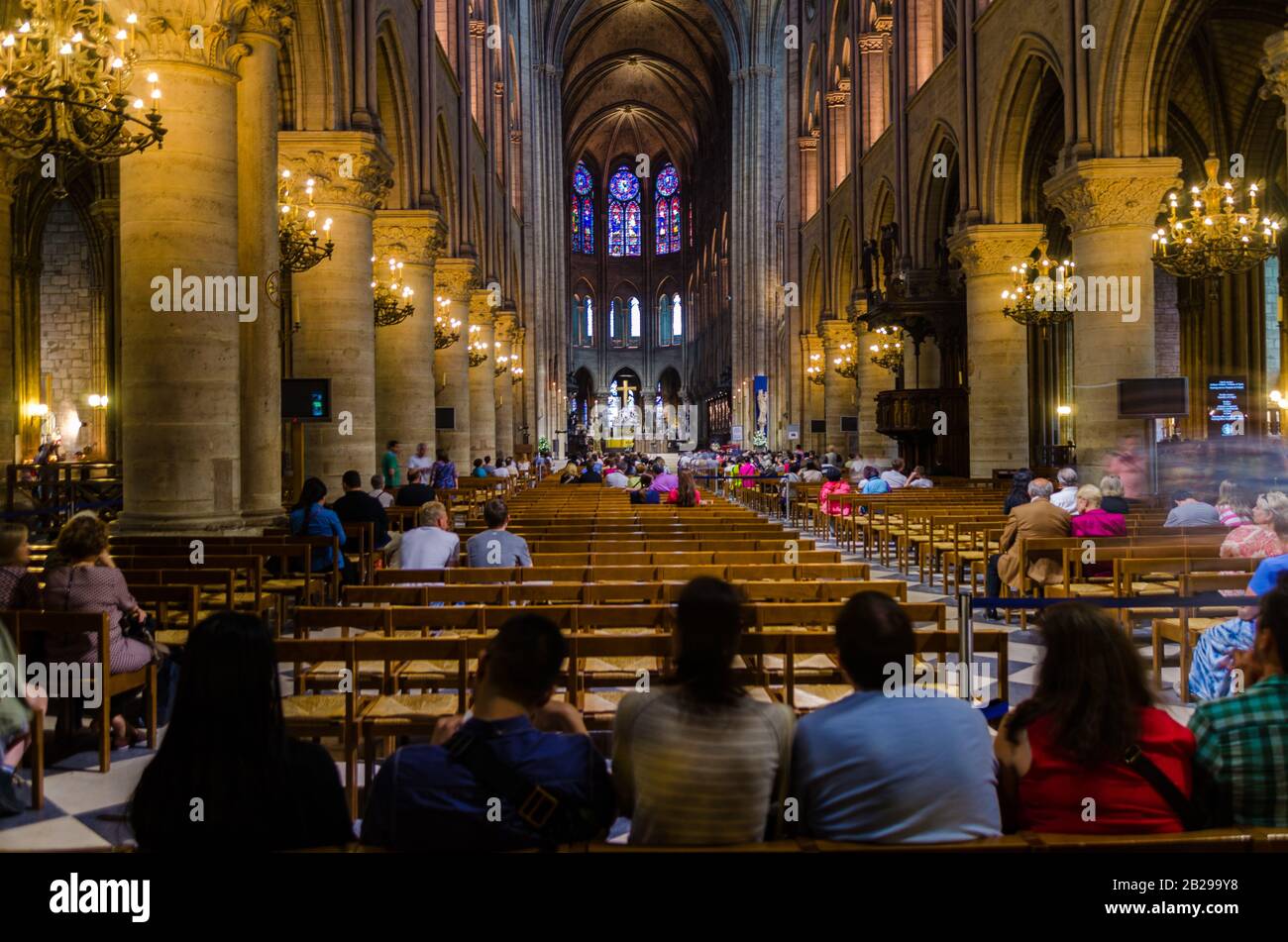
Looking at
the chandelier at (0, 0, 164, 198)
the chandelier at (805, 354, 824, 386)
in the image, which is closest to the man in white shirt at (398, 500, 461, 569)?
the chandelier at (0, 0, 164, 198)

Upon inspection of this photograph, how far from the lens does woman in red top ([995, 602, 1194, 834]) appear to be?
2.47 m

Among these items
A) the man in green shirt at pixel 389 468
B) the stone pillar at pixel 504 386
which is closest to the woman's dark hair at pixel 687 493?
the man in green shirt at pixel 389 468

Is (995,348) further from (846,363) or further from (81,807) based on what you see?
(81,807)

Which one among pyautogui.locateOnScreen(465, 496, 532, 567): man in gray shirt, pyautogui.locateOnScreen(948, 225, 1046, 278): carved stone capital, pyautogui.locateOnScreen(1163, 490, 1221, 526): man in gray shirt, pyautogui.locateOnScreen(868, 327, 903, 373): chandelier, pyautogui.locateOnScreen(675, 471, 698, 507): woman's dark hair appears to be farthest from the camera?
pyautogui.locateOnScreen(868, 327, 903, 373): chandelier

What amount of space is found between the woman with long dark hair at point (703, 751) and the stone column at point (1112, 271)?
13609mm

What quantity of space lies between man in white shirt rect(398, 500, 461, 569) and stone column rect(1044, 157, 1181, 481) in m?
10.6

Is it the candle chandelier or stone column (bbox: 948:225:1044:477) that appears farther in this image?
the candle chandelier

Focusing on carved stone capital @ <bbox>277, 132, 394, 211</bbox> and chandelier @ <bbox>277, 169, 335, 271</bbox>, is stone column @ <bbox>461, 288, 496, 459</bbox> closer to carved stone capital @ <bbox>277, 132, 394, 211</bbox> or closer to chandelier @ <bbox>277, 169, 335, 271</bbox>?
carved stone capital @ <bbox>277, 132, 394, 211</bbox>

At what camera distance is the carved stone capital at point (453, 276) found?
22.3 meters

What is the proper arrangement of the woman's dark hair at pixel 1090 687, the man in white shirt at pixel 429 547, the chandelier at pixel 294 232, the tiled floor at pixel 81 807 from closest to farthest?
the woman's dark hair at pixel 1090 687, the tiled floor at pixel 81 807, the man in white shirt at pixel 429 547, the chandelier at pixel 294 232

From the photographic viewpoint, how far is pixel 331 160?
43.9 feet

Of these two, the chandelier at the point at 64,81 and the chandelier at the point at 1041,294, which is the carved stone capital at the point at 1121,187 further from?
the chandelier at the point at 64,81

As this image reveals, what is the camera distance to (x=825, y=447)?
3506 cm
